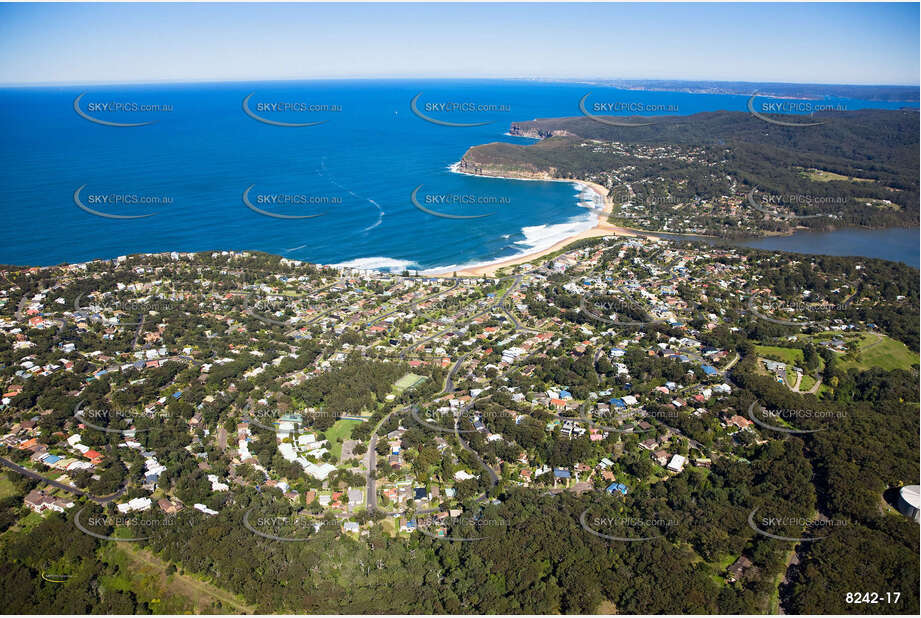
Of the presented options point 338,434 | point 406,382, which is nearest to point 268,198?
point 406,382

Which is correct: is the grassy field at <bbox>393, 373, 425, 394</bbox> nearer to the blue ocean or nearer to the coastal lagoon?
the blue ocean

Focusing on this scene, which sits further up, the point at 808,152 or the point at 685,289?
the point at 808,152

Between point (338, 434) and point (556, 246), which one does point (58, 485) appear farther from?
point (556, 246)

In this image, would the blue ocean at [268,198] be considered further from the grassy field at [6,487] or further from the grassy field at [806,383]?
the grassy field at [6,487]

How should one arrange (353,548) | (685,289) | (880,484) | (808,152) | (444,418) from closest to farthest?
(353,548), (880,484), (444,418), (685,289), (808,152)

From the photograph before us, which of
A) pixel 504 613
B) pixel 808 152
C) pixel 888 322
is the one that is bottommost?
pixel 504 613

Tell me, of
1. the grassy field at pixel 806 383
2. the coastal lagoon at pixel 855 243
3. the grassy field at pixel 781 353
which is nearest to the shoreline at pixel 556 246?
the coastal lagoon at pixel 855 243

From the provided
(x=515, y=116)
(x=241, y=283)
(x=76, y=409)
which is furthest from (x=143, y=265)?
(x=515, y=116)

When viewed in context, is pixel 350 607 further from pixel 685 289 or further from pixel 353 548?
pixel 685 289
